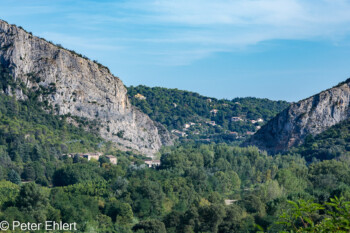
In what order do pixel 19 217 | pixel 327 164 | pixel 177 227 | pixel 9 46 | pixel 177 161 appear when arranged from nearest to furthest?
pixel 19 217 < pixel 177 227 < pixel 327 164 < pixel 177 161 < pixel 9 46

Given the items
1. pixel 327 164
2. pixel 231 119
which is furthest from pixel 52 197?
pixel 231 119

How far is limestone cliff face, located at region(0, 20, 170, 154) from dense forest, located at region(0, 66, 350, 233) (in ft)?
7.86

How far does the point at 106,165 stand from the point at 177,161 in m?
10.2

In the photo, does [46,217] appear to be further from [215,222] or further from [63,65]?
[63,65]

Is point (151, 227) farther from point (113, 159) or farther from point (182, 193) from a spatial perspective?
point (113, 159)

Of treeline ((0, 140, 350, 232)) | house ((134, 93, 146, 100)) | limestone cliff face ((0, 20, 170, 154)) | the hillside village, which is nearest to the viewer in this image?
treeline ((0, 140, 350, 232))

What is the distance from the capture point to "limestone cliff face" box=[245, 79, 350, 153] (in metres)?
119

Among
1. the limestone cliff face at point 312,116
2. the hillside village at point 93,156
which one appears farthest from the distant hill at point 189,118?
the hillside village at point 93,156

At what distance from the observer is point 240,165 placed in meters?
94.2

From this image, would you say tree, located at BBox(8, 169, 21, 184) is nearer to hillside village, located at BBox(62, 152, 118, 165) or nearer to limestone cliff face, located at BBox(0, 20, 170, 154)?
hillside village, located at BBox(62, 152, 118, 165)

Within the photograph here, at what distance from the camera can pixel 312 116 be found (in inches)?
4707
